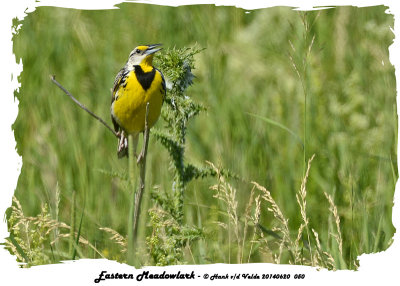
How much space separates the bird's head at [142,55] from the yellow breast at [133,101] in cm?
6

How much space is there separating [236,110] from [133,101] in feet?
1.10

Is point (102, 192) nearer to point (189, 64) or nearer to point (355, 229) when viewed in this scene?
point (189, 64)

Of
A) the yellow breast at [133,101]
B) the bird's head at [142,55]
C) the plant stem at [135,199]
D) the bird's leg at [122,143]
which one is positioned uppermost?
the bird's head at [142,55]

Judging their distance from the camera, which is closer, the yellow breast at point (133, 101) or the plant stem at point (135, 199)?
the plant stem at point (135, 199)

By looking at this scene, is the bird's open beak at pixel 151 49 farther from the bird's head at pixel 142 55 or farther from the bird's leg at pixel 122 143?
the bird's leg at pixel 122 143

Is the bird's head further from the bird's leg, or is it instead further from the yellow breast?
the bird's leg

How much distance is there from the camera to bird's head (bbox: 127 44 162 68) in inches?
79.6

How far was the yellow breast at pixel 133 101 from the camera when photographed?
2.07 m

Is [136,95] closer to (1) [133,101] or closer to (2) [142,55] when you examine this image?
(1) [133,101]

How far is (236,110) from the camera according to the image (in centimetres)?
208

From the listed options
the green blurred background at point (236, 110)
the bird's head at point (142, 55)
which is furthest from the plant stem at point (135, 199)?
the bird's head at point (142, 55)

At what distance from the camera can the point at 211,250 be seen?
1.93 metres

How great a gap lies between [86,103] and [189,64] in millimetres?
370

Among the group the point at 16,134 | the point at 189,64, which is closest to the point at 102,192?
the point at 16,134
